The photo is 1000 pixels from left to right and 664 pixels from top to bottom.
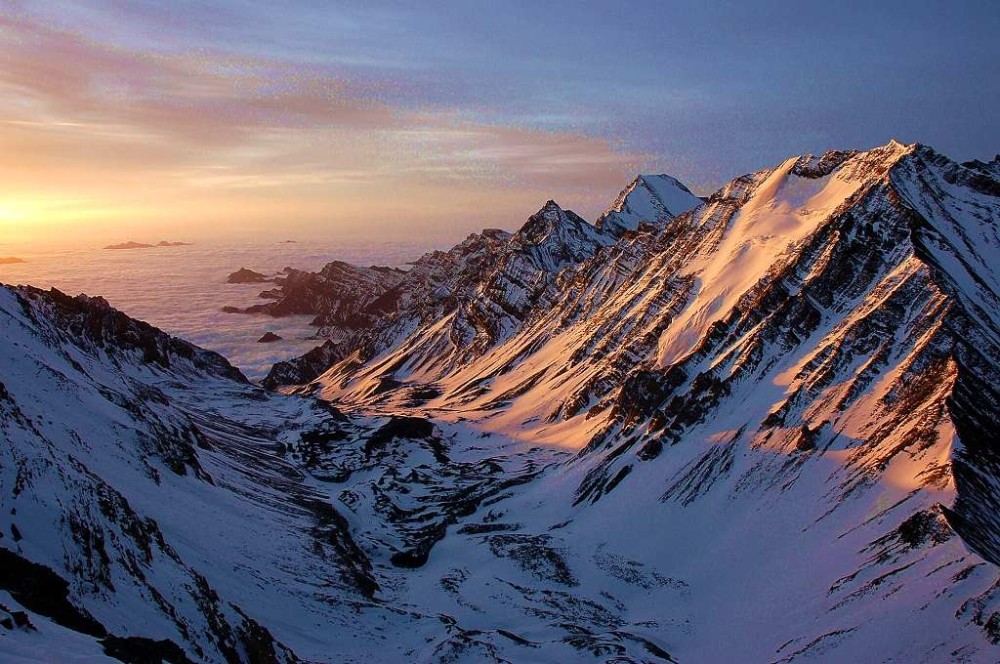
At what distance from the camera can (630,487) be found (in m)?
115

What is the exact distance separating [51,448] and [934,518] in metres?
80.2

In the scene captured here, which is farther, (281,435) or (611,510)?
(281,435)

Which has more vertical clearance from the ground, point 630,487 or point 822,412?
point 822,412

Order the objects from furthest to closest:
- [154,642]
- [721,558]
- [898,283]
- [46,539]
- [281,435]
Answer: [281,435], [898,283], [721,558], [46,539], [154,642]

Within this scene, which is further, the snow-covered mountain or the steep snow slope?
the steep snow slope

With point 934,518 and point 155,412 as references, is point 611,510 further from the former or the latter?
point 155,412

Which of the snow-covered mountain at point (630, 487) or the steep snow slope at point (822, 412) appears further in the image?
the steep snow slope at point (822, 412)

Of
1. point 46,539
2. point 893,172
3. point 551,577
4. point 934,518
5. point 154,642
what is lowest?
point 551,577

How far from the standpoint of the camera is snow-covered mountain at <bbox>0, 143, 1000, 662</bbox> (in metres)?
57.6

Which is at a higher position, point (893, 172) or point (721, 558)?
point (893, 172)

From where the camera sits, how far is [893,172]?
455 ft

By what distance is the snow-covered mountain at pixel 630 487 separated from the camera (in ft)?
189

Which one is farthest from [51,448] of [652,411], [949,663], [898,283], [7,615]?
[898,283]

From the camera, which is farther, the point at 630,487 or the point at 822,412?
the point at 630,487
